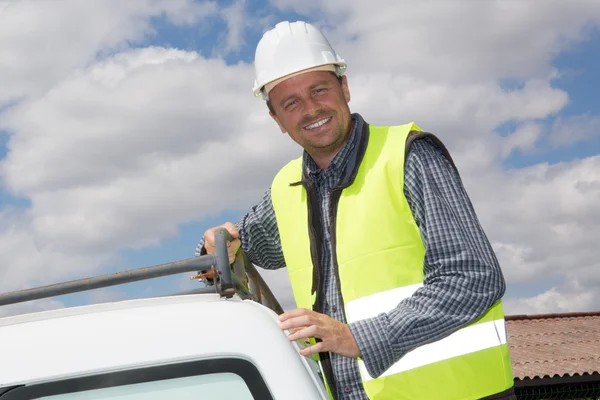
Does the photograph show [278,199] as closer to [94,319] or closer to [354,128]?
[354,128]

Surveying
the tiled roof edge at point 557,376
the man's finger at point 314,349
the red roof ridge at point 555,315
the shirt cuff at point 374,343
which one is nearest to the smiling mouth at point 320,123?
the shirt cuff at point 374,343

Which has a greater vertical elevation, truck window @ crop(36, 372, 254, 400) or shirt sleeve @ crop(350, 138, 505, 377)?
shirt sleeve @ crop(350, 138, 505, 377)

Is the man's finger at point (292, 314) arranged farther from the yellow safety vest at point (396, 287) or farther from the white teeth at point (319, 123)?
the white teeth at point (319, 123)

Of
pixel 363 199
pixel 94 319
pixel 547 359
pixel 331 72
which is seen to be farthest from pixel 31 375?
pixel 547 359

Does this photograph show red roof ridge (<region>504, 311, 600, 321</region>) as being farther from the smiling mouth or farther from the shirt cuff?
the shirt cuff

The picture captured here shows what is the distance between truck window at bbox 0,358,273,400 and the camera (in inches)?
74.7

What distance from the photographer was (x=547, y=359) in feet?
52.3

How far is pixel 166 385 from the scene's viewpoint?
191cm

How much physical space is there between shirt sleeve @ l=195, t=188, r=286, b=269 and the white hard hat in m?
0.56

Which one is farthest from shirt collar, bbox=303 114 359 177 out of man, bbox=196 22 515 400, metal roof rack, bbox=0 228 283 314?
metal roof rack, bbox=0 228 283 314

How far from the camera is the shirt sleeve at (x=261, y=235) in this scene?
3.69 meters

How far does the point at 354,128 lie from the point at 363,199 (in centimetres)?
47

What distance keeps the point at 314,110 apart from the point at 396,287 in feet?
2.89

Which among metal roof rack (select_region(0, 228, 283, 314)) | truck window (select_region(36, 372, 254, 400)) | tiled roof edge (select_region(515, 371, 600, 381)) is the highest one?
tiled roof edge (select_region(515, 371, 600, 381))
